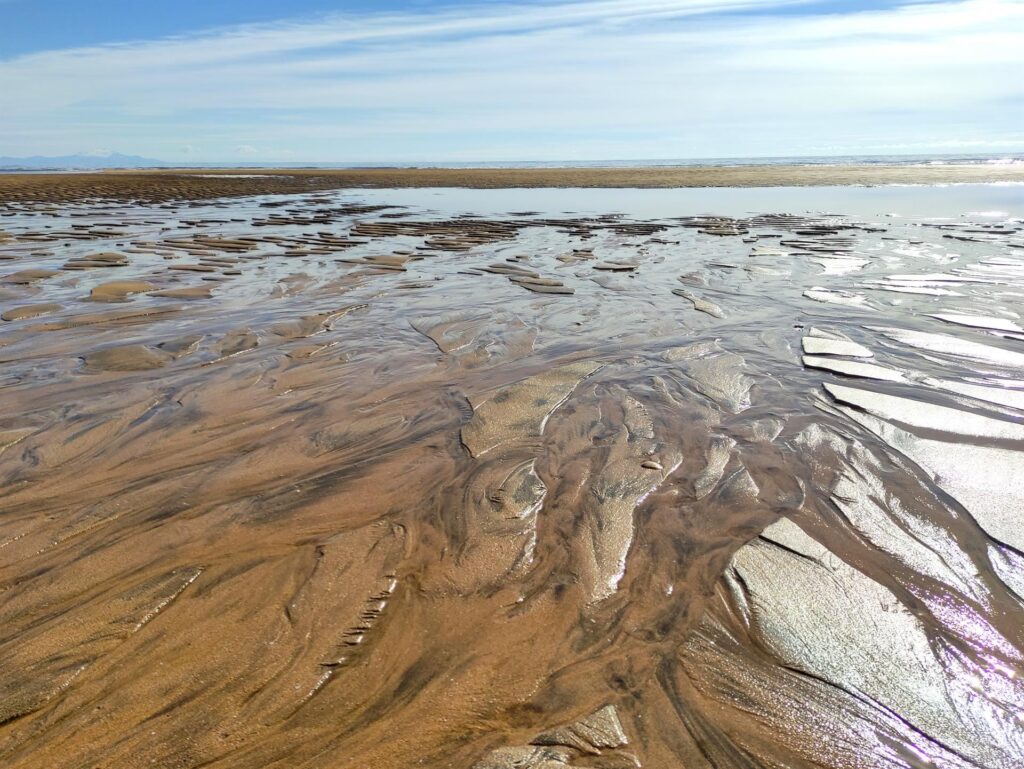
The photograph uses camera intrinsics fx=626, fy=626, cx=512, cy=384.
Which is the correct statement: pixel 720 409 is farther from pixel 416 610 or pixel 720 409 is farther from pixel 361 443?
pixel 416 610

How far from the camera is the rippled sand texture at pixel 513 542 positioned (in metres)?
2.23

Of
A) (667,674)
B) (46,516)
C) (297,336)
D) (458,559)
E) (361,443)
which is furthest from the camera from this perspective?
(297,336)

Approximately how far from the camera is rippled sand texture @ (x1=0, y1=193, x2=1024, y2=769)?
2232 millimetres

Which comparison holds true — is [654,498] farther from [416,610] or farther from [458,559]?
[416,610]

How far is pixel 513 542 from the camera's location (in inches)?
132

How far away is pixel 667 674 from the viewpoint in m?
2.47

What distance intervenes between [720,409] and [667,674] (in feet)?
9.90

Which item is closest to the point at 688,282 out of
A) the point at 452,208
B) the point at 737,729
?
the point at 737,729

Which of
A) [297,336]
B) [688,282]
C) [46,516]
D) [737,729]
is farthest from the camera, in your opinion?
[688,282]

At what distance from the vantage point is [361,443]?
4.56 meters

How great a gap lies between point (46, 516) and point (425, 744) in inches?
107

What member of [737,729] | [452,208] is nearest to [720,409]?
[737,729]

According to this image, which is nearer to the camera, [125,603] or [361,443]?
[125,603]

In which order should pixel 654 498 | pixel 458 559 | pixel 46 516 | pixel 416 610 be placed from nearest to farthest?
pixel 416 610 → pixel 458 559 → pixel 46 516 → pixel 654 498
